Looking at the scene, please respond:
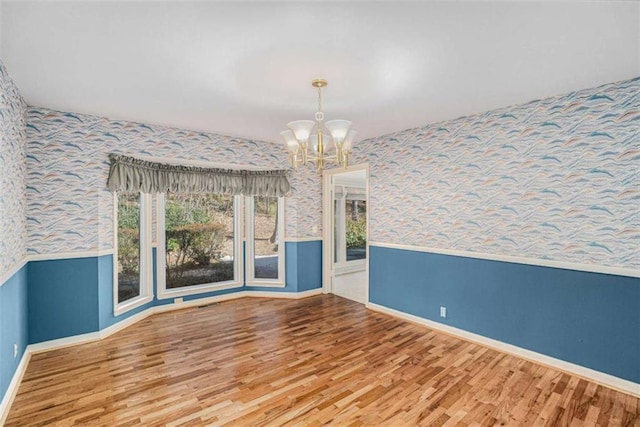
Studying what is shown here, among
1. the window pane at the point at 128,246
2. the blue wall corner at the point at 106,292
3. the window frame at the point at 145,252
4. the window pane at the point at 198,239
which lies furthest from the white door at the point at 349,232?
the blue wall corner at the point at 106,292

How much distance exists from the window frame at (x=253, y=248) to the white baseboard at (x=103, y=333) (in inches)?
6.7

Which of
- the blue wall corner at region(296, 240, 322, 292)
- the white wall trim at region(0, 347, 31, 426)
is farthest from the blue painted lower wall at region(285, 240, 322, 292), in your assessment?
the white wall trim at region(0, 347, 31, 426)

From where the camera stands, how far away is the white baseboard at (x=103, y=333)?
248cm

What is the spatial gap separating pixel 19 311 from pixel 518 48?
4732 mm

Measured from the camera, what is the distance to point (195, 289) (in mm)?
4820

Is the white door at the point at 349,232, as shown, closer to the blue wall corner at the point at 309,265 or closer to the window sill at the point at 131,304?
the blue wall corner at the point at 309,265

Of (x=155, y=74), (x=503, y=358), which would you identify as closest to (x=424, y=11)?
(x=155, y=74)

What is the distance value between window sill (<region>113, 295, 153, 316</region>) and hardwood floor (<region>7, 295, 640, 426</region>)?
28 cm

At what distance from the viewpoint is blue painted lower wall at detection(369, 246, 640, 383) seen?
8.70ft

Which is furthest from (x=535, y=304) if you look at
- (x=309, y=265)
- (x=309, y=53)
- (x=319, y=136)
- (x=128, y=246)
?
(x=128, y=246)

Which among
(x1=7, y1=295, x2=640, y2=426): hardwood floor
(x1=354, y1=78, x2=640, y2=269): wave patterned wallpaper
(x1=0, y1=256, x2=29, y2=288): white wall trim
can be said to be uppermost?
(x1=354, y1=78, x2=640, y2=269): wave patterned wallpaper

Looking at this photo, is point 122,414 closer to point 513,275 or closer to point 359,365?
point 359,365

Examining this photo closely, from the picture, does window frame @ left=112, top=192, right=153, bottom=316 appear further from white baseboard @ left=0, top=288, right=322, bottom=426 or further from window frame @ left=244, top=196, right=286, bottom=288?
window frame @ left=244, top=196, right=286, bottom=288

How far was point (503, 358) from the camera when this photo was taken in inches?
124
